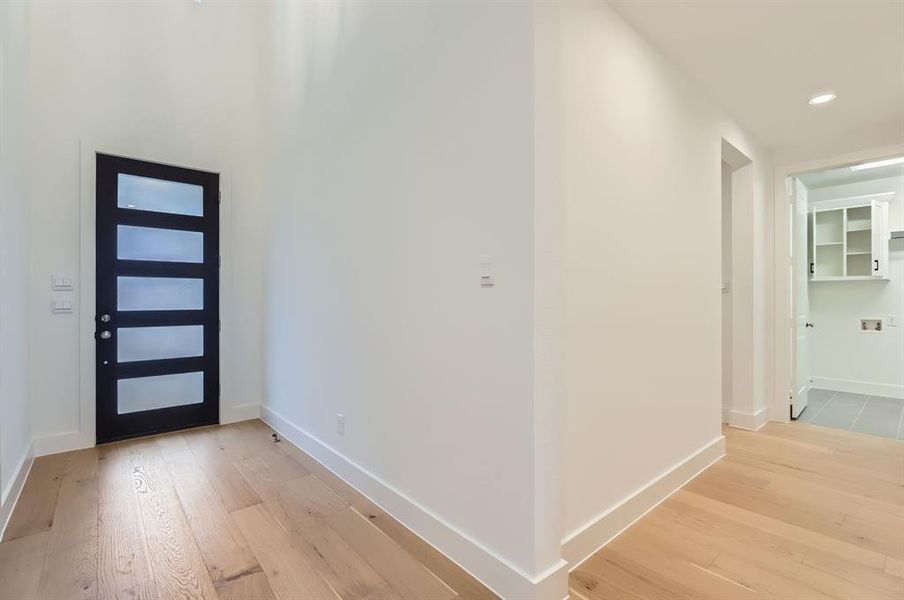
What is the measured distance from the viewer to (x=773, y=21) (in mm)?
2166

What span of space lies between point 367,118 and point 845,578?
3179mm

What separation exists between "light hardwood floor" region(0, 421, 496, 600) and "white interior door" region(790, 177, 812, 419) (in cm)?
405

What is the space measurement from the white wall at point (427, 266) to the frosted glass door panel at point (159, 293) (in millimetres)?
1371

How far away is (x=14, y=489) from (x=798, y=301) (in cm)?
629

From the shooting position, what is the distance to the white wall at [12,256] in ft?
7.13

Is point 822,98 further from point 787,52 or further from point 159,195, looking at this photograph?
point 159,195

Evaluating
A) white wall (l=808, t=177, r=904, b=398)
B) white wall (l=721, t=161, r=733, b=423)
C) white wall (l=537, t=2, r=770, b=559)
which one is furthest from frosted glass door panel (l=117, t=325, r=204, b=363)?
white wall (l=808, t=177, r=904, b=398)

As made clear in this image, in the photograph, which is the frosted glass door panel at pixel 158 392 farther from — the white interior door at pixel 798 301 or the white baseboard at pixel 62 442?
the white interior door at pixel 798 301

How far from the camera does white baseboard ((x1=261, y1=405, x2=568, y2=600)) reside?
1.50 metres

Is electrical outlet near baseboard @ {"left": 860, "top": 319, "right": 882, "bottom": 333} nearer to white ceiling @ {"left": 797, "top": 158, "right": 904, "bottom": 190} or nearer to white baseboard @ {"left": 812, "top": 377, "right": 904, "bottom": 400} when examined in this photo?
white baseboard @ {"left": 812, "top": 377, "right": 904, "bottom": 400}

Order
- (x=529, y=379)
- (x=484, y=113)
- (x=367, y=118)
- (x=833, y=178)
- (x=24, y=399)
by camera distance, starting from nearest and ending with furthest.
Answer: (x=529, y=379)
(x=484, y=113)
(x=367, y=118)
(x=24, y=399)
(x=833, y=178)

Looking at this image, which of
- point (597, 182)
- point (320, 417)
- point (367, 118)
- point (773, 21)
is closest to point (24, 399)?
point (320, 417)

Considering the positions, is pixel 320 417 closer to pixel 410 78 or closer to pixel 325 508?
pixel 325 508

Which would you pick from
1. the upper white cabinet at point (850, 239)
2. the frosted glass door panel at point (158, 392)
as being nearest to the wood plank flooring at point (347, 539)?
the frosted glass door panel at point (158, 392)
